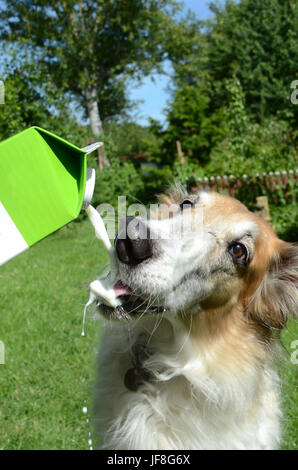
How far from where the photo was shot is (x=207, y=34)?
36812 millimetres

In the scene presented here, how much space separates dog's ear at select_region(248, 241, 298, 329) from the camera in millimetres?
2867

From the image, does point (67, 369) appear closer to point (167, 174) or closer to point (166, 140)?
point (167, 174)

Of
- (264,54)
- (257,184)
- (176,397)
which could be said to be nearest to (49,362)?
(176,397)

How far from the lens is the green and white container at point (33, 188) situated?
136cm

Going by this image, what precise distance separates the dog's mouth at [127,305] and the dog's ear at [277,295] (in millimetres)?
881

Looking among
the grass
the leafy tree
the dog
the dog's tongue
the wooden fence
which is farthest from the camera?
the leafy tree

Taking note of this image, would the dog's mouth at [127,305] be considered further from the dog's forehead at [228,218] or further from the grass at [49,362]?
the grass at [49,362]

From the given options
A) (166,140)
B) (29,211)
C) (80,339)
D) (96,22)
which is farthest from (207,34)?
(29,211)

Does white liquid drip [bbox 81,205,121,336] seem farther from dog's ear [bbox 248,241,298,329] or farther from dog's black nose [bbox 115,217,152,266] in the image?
dog's ear [bbox 248,241,298,329]

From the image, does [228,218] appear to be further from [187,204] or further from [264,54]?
[264,54]

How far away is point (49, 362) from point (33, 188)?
3.78 meters

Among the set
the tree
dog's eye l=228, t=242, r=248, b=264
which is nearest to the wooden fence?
dog's eye l=228, t=242, r=248, b=264
